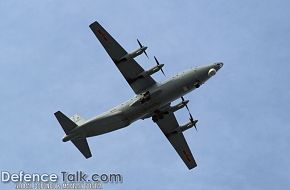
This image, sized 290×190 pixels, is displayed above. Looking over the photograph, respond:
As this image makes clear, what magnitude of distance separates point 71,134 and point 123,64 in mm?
11691

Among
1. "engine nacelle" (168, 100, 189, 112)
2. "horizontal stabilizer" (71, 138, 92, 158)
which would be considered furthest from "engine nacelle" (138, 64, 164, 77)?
"horizontal stabilizer" (71, 138, 92, 158)

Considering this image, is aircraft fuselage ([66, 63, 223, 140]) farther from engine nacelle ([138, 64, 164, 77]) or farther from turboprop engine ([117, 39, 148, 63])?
turboprop engine ([117, 39, 148, 63])

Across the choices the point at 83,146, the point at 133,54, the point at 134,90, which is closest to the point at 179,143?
the point at 134,90

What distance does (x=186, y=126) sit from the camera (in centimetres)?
9131

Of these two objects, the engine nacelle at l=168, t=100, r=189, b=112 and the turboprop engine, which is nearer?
the turboprop engine

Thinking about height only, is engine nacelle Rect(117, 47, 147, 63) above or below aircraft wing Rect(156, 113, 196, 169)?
above

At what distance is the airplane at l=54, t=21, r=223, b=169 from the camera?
8294cm

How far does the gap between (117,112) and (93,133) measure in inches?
174

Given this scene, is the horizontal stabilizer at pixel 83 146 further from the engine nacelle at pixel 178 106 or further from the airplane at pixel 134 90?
the engine nacelle at pixel 178 106

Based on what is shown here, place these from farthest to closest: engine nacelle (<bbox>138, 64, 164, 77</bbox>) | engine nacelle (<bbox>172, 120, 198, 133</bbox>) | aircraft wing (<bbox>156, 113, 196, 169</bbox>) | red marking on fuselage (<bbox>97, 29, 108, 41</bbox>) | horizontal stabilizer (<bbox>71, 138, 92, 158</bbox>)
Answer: aircraft wing (<bbox>156, 113, 196, 169</bbox>) → engine nacelle (<bbox>172, 120, 198, 133</bbox>) → horizontal stabilizer (<bbox>71, 138, 92, 158</bbox>) → engine nacelle (<bbox>138, 64, 164, 77</bbox>) → red marking on fuselage (<bbox>97, 29, 108, 41</bbox>)

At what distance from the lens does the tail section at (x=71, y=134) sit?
273 ft

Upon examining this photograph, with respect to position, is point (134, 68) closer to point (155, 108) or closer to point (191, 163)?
point (155, 108)

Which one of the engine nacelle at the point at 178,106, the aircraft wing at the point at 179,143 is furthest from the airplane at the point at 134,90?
the aircraft wing at the point at 179,143

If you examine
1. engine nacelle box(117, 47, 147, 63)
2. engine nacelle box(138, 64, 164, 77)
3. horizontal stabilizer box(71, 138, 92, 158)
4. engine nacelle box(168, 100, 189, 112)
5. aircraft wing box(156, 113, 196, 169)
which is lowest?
horizontal stabilizer box(71, 138, 92, 158)
